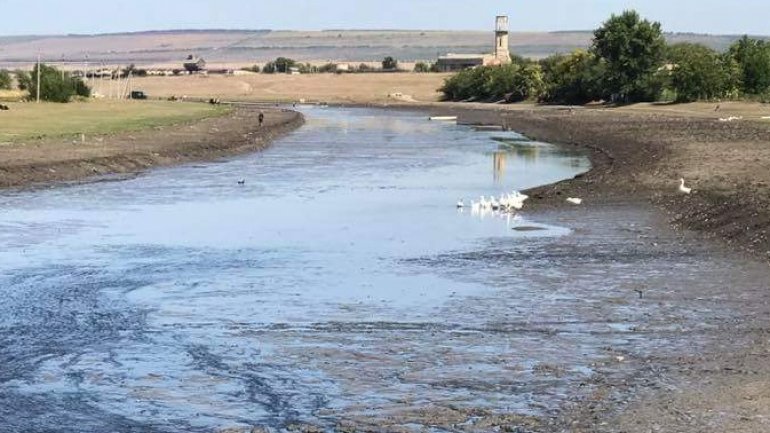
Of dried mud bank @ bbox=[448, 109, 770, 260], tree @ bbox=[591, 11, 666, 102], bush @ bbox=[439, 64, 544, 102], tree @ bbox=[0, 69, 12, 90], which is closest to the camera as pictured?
dried mud bank @ bbox=[448, 109, 770, 260]

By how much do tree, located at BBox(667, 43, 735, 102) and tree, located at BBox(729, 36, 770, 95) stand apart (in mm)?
1190

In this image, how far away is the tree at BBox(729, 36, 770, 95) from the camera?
278 ft

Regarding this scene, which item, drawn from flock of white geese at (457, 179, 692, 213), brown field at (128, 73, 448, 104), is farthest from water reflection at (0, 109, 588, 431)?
brown field at (128, 73, 448, 104)

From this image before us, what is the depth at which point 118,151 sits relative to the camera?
40.5m

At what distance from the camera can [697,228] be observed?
22094 millimetres

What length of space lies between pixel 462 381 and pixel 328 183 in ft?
79.4

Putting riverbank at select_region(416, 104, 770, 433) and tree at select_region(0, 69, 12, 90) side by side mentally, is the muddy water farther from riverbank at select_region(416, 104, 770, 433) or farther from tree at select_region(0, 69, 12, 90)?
tree at select_region(0, 69, 12, 90)

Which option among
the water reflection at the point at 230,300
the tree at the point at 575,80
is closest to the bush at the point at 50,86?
the tree at the point at 575,80

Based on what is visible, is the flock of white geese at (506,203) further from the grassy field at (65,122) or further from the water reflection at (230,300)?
the grassy field at (65,122)

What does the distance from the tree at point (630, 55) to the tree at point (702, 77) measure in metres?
6.08

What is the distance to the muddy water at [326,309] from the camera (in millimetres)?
10422

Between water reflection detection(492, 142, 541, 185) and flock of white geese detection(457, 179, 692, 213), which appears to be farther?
water reflection detection(492, 142, 541, 185)

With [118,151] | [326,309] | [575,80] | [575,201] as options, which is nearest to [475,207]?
[575,201]

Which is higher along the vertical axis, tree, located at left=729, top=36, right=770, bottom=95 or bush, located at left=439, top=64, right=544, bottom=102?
tree, located at left=729, top=36, right=770, bottom=95
